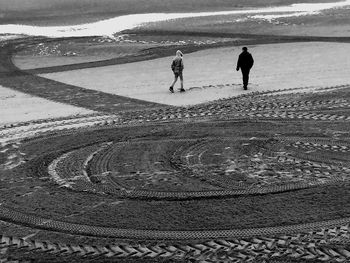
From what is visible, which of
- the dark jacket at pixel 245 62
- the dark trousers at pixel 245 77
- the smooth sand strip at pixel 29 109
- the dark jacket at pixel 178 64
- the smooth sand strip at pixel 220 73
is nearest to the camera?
the smooth sand strip at pixel 29 109

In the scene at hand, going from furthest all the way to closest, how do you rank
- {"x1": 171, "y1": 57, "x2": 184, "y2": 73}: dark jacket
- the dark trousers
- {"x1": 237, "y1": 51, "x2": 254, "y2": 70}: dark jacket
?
{"x1": 171, "y1": 57, "x2": 184, "y2": 73}: dark jacket
{"x1": 237, "y1": 51, "x2": 254, "y2": 70}: dark jacket
the dark trousers

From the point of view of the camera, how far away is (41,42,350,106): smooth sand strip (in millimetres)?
21578

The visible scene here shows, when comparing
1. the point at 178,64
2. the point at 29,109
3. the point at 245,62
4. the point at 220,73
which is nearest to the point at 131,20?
the point at 220,73

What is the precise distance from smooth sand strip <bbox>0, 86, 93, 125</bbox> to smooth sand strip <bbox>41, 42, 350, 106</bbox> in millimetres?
2329

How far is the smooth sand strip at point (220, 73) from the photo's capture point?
70.8ft

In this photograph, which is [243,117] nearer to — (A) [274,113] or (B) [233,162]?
(A) [274,113]

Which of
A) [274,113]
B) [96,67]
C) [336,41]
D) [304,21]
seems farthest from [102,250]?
[304,21]

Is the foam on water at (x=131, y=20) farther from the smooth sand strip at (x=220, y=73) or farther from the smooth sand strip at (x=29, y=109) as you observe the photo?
the smooth sand strip at (x=29, y=109)

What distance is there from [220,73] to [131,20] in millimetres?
18495

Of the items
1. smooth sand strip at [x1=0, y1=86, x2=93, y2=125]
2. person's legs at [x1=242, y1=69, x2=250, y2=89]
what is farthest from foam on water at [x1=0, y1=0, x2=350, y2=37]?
person's legs at [x1=242, y1=69, x2=250, y2=89]

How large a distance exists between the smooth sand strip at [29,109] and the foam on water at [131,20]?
1587 centimetres

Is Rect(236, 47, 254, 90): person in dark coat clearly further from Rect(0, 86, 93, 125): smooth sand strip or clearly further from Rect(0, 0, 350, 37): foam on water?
Rect(0, 0, 350, 37): foam on water

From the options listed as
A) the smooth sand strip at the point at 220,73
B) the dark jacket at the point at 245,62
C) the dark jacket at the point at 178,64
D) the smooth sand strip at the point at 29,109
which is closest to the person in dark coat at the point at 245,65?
the dark jacket at the point at 245,62

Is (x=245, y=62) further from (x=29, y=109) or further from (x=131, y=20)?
(x=131, y=20)
